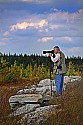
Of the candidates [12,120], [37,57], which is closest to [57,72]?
[12,120]

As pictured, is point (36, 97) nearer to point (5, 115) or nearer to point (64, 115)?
point (5, 115)

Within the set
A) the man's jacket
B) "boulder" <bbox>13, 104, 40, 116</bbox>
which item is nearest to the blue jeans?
the man's jacket

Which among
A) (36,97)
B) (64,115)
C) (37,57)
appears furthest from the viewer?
(37,57)

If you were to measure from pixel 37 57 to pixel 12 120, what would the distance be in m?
42.6

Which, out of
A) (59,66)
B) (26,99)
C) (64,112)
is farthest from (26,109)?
(59,66)

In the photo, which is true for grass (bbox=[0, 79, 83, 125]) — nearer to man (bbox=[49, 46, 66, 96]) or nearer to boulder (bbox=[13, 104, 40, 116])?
boulder (bbox=[13, 104, 40, 116])

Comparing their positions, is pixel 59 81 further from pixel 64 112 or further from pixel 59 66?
pixel 64 112

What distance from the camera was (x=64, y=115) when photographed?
12.3m

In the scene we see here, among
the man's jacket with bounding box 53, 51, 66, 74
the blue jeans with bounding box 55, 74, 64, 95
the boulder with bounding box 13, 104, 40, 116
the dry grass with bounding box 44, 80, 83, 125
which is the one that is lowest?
the boulder with bounding box 13, 104, 40, 116

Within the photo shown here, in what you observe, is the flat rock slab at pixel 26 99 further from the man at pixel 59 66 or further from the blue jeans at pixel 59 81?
the blue jeans at pixel 59 81

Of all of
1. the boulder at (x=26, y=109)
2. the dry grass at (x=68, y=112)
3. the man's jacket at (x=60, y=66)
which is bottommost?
the boulder at (x=26, y=109)

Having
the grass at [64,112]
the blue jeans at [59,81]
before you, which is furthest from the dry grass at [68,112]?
the blue jeans at [59,81]

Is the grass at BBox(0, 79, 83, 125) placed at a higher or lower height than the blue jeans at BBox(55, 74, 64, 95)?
lower

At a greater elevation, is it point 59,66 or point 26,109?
point 59,66
